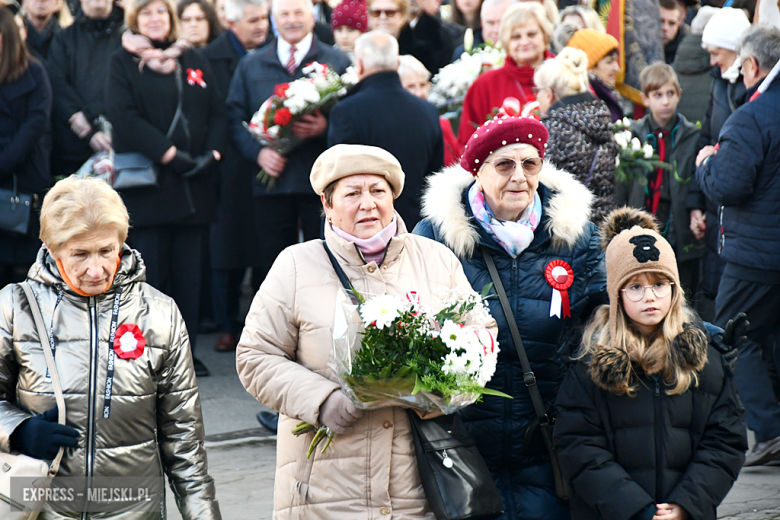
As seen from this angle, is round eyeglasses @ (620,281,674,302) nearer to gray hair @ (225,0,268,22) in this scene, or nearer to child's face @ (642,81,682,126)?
child's face @ (642,81,682,126)

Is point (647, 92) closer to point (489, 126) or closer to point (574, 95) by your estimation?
point (574, 95)

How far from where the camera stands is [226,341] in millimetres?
8406

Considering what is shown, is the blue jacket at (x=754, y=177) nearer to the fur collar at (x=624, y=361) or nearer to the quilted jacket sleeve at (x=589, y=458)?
the fur collar at (x=624, y=361)

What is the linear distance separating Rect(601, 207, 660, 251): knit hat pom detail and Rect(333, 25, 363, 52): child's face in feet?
17.4

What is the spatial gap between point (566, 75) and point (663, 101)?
8.35 feet

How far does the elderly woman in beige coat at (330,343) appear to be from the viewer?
3264mm

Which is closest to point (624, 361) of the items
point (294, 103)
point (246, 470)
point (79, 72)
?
point (246, 470)

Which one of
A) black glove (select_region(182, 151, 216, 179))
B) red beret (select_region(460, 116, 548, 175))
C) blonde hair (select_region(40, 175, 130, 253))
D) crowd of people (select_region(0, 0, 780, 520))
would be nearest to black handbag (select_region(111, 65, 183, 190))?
black glove (select_region(182, 151, 216, 179))

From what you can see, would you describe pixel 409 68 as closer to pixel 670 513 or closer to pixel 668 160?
pixel 668 160

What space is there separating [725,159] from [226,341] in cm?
448

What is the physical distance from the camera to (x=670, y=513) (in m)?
3.50

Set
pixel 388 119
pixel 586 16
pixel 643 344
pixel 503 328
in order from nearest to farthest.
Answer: pixel 643 344 → pixel 503 328 → pixel 388 119 → pixel 586 16

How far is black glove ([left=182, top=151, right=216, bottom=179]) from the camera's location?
7.41m

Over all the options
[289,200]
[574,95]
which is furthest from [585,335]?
[289,200]
